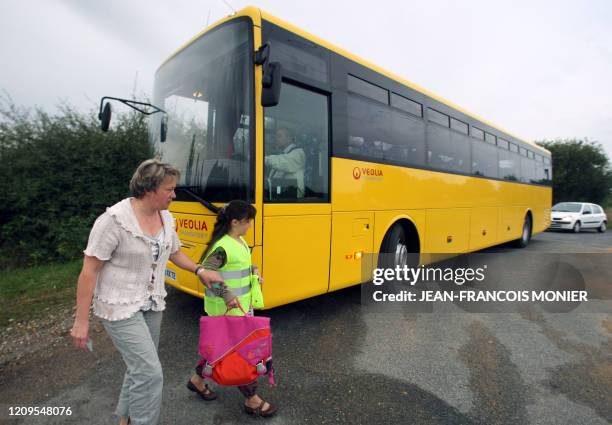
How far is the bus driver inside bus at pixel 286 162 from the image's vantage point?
3609mm

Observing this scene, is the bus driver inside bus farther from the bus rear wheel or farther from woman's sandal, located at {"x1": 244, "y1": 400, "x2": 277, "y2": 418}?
the bus rear wheel

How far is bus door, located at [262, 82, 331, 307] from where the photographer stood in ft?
11.7

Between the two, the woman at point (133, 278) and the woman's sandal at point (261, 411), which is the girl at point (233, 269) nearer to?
the woman's sandal at point (261, 411)

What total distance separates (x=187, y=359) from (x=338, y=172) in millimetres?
2557

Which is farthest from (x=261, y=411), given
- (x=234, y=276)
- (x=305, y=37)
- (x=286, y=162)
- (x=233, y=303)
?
(x=305, y=37)

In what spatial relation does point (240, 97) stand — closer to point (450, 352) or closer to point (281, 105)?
point (281, 105)

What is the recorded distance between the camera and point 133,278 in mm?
1995

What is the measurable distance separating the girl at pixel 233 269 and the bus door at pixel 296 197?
3.09 feet

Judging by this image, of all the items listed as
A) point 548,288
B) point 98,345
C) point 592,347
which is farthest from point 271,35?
point 548,288

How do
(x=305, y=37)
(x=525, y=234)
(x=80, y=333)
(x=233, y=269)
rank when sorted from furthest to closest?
(x=525, y=234) → (x=305, y=37) → (x=233, y=269) → (x=80, y=333)

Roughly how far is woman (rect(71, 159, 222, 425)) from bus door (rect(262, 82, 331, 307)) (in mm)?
1489

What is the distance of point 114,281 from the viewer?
1.95 meters

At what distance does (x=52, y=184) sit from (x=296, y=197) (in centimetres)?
677

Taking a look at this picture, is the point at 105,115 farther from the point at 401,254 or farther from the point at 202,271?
the point at 401,254
